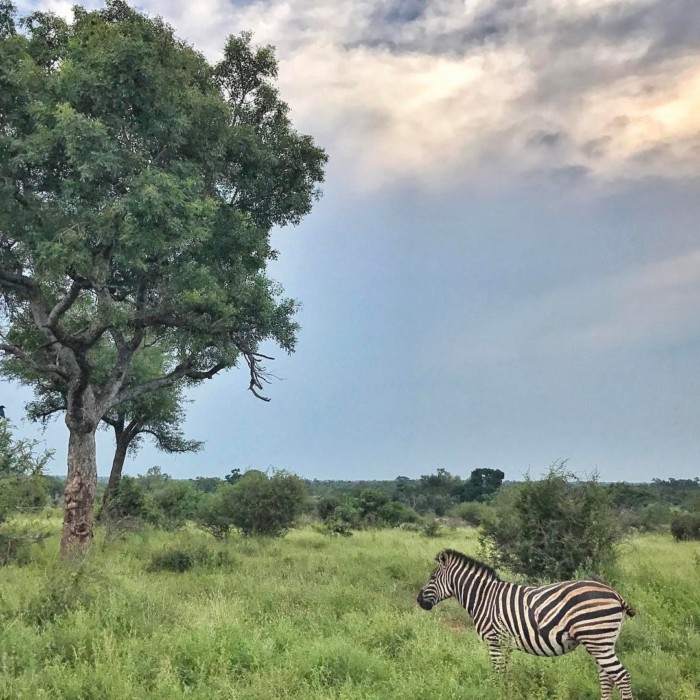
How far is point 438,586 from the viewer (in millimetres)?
8977

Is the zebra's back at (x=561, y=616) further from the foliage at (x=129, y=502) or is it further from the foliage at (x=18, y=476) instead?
the foliage at (x=129, y=502)

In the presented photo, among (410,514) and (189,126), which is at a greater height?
(189,126)

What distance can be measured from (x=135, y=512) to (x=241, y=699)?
23525 millimetres

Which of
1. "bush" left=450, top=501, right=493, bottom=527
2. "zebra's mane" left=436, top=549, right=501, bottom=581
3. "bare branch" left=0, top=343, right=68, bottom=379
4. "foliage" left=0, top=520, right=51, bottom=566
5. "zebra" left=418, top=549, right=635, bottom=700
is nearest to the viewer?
"zebra" left=418, top=549, right=635, bottom=700

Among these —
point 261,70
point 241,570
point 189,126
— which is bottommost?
point 241,570

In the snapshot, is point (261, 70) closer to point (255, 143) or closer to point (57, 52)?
point (255, 143)

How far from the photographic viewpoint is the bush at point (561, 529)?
13.2 m

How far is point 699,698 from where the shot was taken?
274 inches

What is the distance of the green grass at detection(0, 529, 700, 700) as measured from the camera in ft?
22.3

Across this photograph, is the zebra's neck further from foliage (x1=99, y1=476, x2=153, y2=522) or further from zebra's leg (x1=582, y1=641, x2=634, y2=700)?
foliage (x1=99, y1=476, x2=153, y2=522)

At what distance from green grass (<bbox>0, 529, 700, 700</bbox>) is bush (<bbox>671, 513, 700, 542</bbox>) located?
18876 mm

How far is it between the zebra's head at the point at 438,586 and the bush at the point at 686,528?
85.4 ft

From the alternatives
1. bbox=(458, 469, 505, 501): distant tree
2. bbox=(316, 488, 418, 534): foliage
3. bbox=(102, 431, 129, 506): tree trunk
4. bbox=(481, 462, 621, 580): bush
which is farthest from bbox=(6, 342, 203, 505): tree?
bbox=(458, 469, 505, 501): distant tree

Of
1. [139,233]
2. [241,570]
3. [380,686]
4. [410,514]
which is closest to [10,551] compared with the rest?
[241,570]
